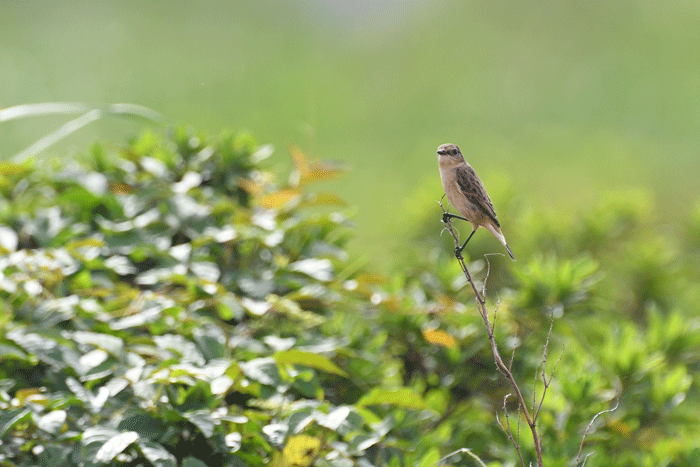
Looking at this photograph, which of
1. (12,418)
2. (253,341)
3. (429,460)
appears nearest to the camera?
(12,418)

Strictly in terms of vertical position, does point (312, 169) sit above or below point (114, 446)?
above

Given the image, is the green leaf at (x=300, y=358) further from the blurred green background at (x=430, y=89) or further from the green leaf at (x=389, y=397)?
the blurred green background at (x=430, y=89)

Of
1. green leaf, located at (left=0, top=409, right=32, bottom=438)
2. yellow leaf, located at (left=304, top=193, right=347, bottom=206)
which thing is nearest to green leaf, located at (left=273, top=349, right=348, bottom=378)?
green leaf, located at (left=0, top=409, right=32, bottom=438)

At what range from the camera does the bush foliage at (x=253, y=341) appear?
1604mm

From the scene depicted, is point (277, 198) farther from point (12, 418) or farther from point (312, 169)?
point (12, 418)

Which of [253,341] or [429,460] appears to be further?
[253,341]

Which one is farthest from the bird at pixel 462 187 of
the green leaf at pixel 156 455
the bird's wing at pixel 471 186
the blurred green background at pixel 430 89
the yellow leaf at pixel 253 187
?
the blurred green background at pixel 430 89

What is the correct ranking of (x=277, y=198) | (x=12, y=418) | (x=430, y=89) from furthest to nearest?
1. (x=430, y=89)
2. (x=277, y=198)
3. (x=12, y=418)

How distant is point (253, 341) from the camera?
2029mm

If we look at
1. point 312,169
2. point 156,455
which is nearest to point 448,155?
point 156,455

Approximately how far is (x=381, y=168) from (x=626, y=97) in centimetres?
276

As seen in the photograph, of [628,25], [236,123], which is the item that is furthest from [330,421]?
[628,25]

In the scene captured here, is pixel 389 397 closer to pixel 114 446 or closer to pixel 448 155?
pixel 114 446

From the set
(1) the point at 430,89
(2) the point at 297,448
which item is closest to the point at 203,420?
(2) the point at 297,448
